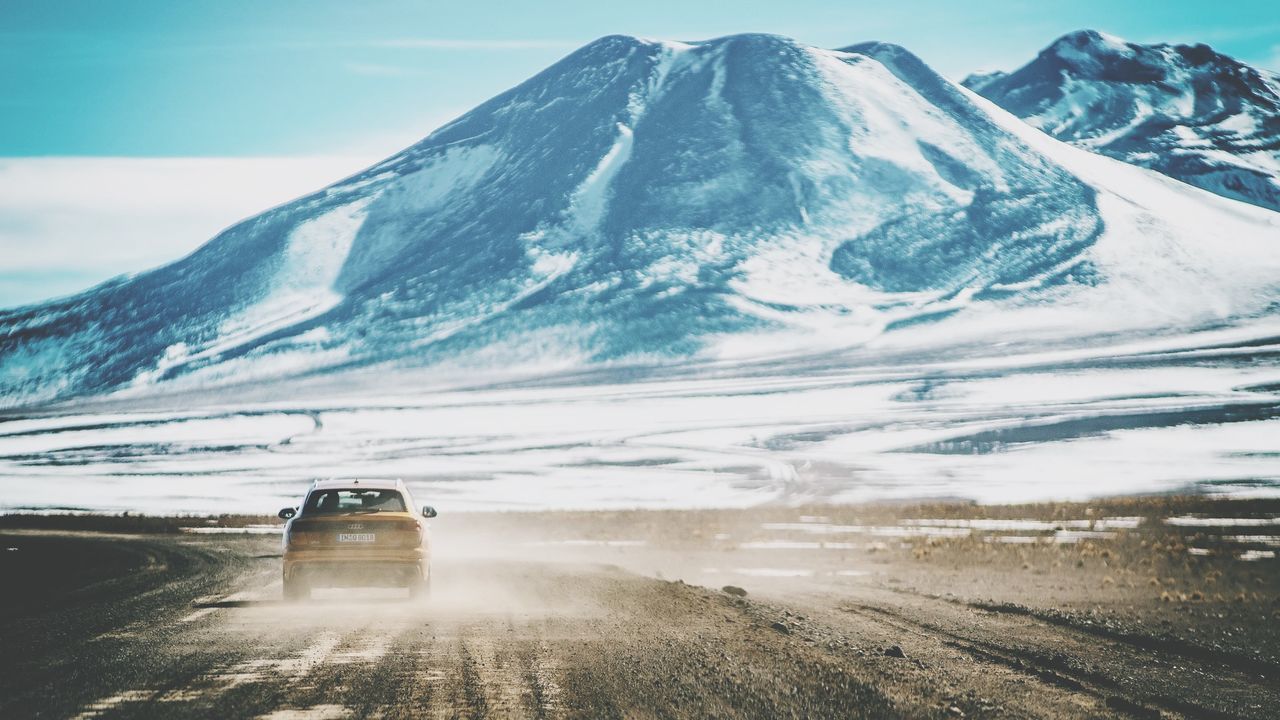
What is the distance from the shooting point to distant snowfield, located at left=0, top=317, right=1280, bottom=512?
235 feet

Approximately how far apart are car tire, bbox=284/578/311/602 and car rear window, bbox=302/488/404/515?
0.98m

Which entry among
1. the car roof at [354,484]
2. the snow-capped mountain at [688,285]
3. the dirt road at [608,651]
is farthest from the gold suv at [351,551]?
the snow-capped mountain at [688,285]

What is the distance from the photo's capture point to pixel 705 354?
155m

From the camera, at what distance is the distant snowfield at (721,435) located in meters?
71.6

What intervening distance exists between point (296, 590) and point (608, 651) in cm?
641

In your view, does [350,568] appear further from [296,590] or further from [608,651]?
[608,651]

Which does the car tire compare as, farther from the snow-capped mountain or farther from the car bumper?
the snow-capped mountain

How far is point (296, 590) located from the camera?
17.4m

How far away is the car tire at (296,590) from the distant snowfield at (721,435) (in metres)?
44.1

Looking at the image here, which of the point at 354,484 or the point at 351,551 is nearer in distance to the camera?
the point at 351,551

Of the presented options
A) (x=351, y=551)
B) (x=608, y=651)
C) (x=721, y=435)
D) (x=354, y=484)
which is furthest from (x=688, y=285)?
(x=608, y=651)

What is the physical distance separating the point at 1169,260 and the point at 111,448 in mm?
144842

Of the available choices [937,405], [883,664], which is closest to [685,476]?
[937,405]

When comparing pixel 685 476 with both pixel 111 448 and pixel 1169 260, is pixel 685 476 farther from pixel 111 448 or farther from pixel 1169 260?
pixel 1169 260
